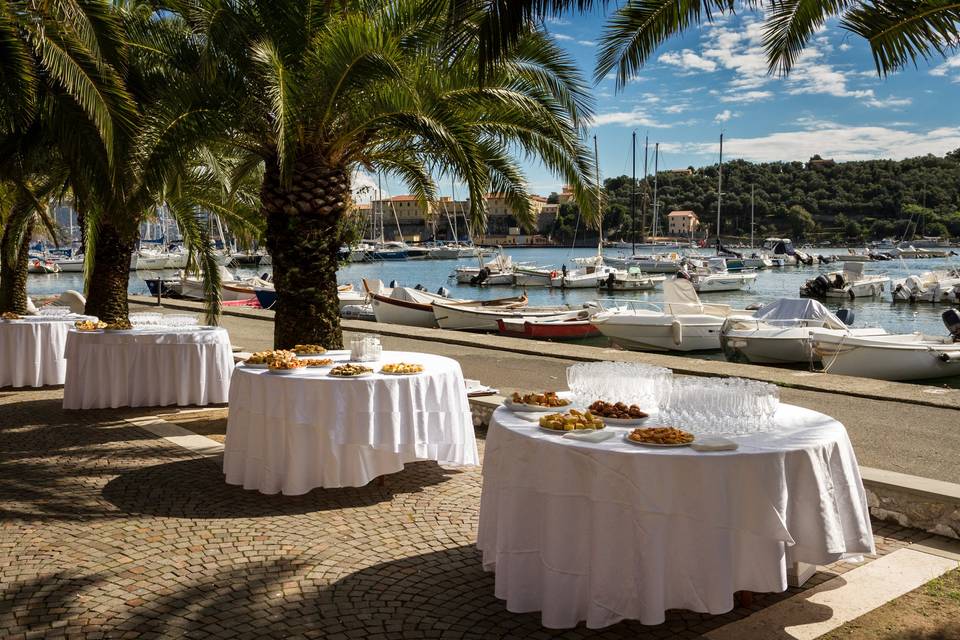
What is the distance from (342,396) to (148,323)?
5.81m

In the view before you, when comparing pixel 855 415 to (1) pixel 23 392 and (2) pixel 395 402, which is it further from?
(1) pixel 23 392

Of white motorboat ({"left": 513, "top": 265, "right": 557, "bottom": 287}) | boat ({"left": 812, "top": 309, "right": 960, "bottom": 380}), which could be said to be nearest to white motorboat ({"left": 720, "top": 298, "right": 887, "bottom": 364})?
boat ({"left": 812, "top": 309, "right": 960, "bottom": 380})

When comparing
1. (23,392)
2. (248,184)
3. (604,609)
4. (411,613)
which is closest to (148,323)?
(23,392)

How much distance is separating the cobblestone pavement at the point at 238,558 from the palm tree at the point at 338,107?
2888 mm

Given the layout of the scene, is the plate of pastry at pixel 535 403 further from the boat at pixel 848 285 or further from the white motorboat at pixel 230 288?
the boat at pixel 848 285

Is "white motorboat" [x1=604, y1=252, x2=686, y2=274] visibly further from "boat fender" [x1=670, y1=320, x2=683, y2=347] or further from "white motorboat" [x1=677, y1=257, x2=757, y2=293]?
"boat fender" [x1=670, y1=320, x2=683, y2=347]

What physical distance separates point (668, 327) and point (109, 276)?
15315 mm

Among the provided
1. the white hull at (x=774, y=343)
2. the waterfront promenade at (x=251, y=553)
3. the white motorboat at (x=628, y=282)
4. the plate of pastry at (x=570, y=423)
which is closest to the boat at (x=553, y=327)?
the white hull at (x=774, y=343)

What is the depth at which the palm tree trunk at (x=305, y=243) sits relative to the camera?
929 cm

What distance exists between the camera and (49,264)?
80.5 metres

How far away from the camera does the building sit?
10312 cm

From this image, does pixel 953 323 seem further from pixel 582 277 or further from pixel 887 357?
pixel 582 277

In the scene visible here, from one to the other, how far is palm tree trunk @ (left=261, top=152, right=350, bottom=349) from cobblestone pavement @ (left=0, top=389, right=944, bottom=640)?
2.22 metres

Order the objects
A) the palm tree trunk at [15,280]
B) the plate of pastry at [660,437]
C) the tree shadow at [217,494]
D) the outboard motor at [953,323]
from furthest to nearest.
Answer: the outboard motor at [953,323]
the palm tree trunk at [15,280]
the tree shadow at [217,494]
the plate of pastry at [660,437]
